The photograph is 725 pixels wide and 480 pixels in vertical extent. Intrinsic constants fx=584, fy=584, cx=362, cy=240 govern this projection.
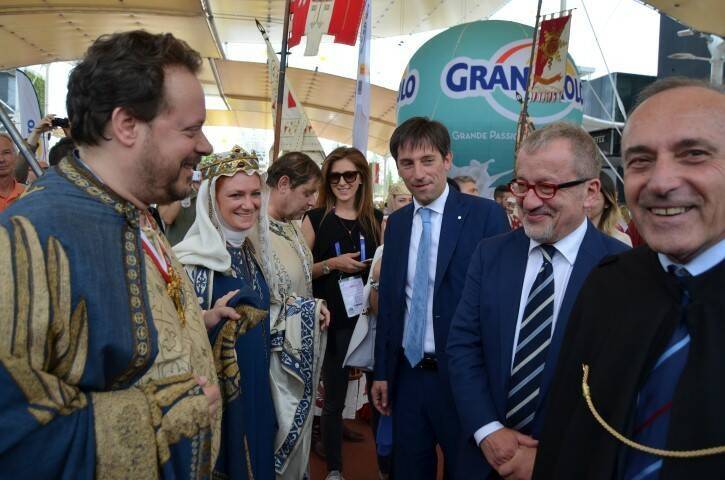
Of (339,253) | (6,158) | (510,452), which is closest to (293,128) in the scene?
(339,253)

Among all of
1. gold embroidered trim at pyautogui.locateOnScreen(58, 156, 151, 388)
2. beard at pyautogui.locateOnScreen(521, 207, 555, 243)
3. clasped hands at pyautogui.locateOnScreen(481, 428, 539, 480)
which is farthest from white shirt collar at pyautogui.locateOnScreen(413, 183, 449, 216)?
A: gold embroidered trim at pyautogui.locateOnScreen(58, 156, 151, 388)

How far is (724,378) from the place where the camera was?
1181mm

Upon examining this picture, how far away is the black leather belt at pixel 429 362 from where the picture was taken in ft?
9.05

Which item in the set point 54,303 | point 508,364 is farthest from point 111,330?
point 508,364

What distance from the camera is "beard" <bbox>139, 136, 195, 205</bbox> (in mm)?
1484

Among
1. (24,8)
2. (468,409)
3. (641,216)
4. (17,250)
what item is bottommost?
(468,409)

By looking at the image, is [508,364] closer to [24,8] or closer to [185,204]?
[185,204]

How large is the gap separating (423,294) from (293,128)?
3.01 m

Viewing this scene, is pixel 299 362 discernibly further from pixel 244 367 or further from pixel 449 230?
pixel 449 230

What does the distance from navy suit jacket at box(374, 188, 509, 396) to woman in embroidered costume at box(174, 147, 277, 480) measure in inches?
23.5

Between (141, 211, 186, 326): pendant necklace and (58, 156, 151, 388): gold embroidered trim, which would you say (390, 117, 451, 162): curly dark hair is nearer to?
(141, 211, 186, 326): pendant necklace

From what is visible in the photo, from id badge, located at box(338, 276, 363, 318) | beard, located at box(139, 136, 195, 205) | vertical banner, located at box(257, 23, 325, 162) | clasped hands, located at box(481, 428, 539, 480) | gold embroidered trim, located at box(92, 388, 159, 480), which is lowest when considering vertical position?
clasped hands, located at box(481, 428, 539, 480)

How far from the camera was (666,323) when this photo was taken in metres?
1.30

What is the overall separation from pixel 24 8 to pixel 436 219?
7.48 meters
